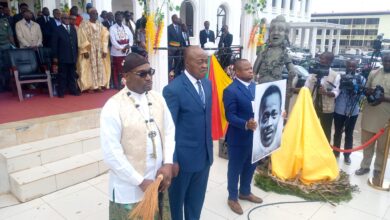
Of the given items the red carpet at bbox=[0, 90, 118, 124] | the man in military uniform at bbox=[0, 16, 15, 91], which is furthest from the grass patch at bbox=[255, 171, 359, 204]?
the man in military uniform at bbox=[0, 16, 15, 91]

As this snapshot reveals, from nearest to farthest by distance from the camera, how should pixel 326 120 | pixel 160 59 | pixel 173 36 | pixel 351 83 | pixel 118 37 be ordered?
pixel 351 83
pixel 326 120
pixel 160 59
pixel 118 37
pixel 173 36

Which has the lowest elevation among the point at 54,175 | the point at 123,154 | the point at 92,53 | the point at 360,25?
the point at 54,175

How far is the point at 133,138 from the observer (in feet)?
6.28

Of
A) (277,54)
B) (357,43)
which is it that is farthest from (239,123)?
(357,43)

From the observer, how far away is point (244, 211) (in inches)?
136

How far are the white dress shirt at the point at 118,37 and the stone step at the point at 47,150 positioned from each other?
2615mm

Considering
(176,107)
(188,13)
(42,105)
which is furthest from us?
(188,13)

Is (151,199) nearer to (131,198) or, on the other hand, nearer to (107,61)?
(131,198)

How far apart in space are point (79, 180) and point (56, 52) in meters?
2.89

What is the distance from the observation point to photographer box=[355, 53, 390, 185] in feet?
13.4

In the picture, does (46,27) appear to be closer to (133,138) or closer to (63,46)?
(63,46)

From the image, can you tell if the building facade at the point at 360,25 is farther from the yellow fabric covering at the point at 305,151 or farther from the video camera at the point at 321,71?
the yellow fabric covering at the point at 305,151

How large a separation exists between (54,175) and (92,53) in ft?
10.7

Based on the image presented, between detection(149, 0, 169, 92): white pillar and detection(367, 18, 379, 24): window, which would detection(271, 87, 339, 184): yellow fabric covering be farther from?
detection(367, 18, 379, 24): window
